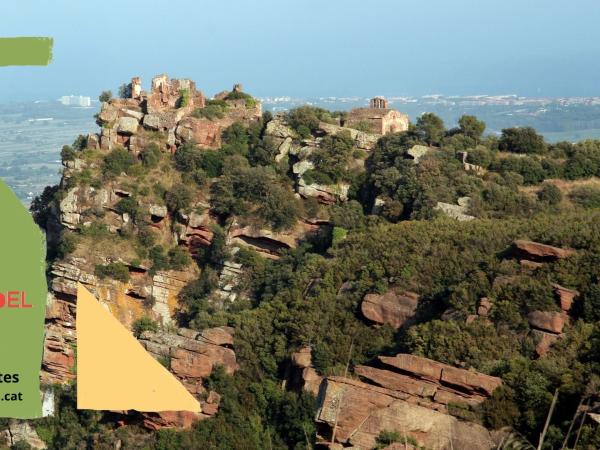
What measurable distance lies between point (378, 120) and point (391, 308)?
51.9 ft

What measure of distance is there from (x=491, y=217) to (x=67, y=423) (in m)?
14.3

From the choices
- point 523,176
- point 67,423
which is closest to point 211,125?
point 523,176

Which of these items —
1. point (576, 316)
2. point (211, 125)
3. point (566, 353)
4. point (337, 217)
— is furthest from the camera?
point (211, 125)

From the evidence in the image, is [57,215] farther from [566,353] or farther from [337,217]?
[566,353]

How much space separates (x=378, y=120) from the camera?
136 ft

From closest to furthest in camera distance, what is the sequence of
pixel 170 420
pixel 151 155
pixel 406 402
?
pixel 406 402, pixel 170 420, pixel 151 155

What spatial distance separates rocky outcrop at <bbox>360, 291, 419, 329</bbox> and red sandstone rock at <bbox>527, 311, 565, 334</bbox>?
4.34m

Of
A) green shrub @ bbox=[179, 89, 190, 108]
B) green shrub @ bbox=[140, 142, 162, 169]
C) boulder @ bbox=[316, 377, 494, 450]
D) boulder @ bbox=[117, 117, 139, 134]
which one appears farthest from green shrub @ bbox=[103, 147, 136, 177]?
boulder @ bbox=[316, 377, 494, 450]

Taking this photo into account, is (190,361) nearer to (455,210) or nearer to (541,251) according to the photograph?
(541,251)

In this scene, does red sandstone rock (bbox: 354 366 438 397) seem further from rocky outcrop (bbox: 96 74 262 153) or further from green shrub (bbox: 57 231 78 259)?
rocky outcrop (bbox: 96 74 262 153)

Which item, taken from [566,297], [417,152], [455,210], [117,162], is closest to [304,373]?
[566,297]

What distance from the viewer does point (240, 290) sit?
35781mm

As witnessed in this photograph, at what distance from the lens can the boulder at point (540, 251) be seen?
2467 cm

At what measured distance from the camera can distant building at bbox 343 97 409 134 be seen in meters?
41.4
